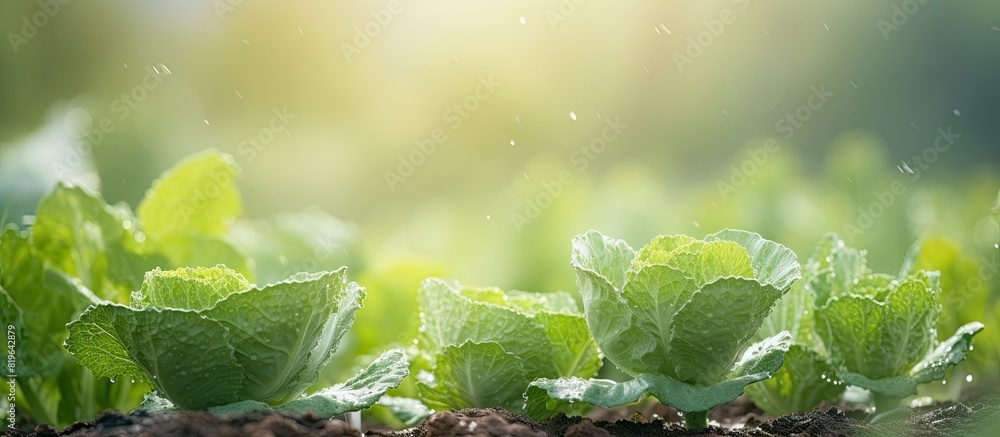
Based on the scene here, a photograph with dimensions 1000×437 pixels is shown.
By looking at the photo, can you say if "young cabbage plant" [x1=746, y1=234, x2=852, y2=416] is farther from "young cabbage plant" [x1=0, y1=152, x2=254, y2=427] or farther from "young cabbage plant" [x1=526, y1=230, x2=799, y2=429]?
"young cabbage plant" [x1=0, y1=152, x2=254, y2=427]

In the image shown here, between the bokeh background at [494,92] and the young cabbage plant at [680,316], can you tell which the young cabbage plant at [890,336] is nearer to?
the young cabbage plant at [680,316]

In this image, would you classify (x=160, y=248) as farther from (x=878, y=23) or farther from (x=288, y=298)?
(x=878, y=23)

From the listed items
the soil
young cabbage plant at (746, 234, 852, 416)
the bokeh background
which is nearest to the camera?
the soil

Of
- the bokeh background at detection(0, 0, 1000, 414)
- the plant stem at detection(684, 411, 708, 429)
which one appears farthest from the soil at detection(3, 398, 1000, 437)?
the bokeh background at detection(0, 0, 1000, 414)

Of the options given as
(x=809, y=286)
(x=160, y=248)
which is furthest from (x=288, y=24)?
(x=809, y=286)

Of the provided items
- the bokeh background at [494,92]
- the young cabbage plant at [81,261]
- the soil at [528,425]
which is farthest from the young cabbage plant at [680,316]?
the bokeh background at [494,92]

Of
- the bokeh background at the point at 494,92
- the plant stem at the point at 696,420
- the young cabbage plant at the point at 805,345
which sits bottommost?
the plant stem at the point at 696,420
